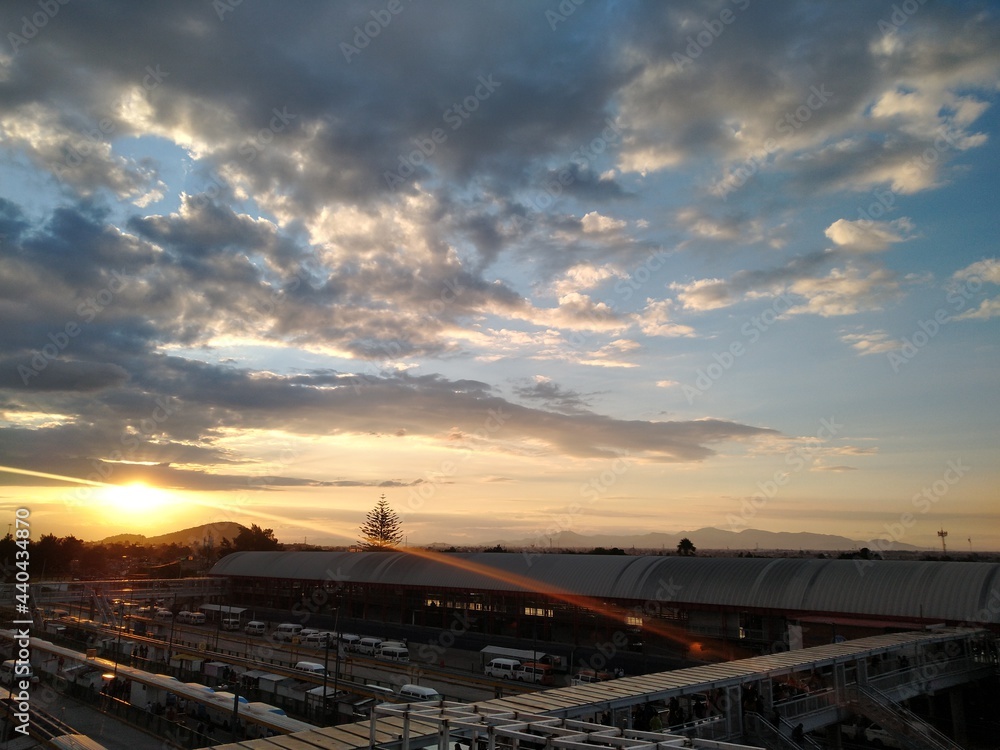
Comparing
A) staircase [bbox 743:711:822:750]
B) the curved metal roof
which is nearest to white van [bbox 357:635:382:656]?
the curved metal roof

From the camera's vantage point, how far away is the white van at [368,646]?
48.3m

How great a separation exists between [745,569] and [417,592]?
27378 mm

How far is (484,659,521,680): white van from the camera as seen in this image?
130 ft

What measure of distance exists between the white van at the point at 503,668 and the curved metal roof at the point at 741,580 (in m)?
7.30

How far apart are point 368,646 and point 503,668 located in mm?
14616

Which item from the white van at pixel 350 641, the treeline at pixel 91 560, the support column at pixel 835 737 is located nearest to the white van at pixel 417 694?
the support column at pixel 835 737

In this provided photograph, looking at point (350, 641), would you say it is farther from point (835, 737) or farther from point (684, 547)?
point (684, 547)

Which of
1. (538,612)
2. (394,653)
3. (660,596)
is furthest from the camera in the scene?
(538,612)

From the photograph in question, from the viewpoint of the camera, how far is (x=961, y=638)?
29578mm

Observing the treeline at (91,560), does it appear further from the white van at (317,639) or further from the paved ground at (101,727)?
the paved ground at (101,727)

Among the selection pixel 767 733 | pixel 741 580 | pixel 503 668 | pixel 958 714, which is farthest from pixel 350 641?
pixel 958 714

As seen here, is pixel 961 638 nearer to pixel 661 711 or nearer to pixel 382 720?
pixel 661 711

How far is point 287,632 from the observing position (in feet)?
188

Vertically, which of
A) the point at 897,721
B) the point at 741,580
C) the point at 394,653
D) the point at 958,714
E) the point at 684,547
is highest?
the point at 741,580
